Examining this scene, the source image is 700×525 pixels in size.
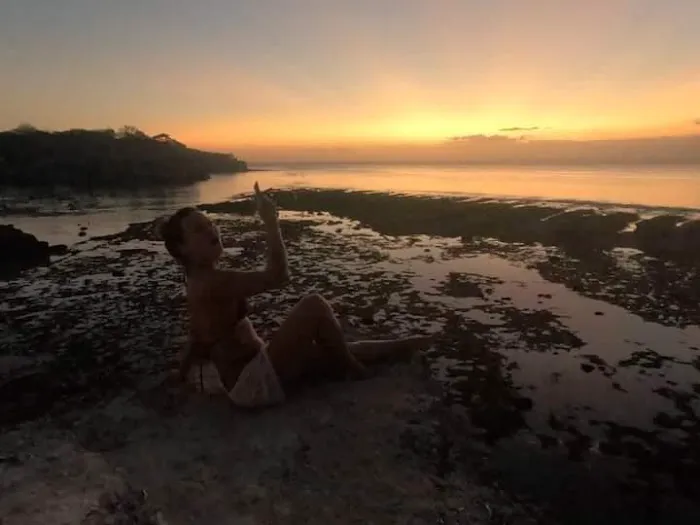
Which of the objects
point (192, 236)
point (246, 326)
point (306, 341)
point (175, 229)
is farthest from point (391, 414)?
point (175, 229)

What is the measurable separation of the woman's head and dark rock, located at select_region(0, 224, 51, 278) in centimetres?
1179

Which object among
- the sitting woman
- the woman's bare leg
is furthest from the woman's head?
the woman's bare leg

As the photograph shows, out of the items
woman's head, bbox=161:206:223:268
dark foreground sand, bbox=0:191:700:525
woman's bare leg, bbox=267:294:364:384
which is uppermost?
woman's head, bbox=161:206:223:268

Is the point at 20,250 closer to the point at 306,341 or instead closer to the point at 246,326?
the point at 246,326

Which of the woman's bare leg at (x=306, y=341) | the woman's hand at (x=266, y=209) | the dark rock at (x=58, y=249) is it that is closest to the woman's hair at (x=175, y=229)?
the woman's hand at (x=266, y=209)

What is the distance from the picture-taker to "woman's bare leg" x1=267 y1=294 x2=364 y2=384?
6359mm

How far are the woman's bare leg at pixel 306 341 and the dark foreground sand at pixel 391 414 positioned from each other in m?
0.37

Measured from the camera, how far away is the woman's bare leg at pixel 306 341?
6359 mm

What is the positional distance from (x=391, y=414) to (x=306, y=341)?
4.16 ft

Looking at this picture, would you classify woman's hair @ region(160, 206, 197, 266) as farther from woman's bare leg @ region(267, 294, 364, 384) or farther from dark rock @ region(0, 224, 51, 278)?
dark rock @ region(0, 224, 51, 278)

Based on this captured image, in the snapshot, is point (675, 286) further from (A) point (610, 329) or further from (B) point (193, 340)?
(B) point (193, 340)

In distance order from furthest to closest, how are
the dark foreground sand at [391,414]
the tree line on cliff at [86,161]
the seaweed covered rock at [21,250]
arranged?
the tree line on cliff at [86,161] < the seaweed covered rock at [21,250] < the dark foreground sand at [391,414]

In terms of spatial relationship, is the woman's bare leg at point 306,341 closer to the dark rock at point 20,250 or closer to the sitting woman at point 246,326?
the sitting woman at point 246,326

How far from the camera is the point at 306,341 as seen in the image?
6.47 metres
